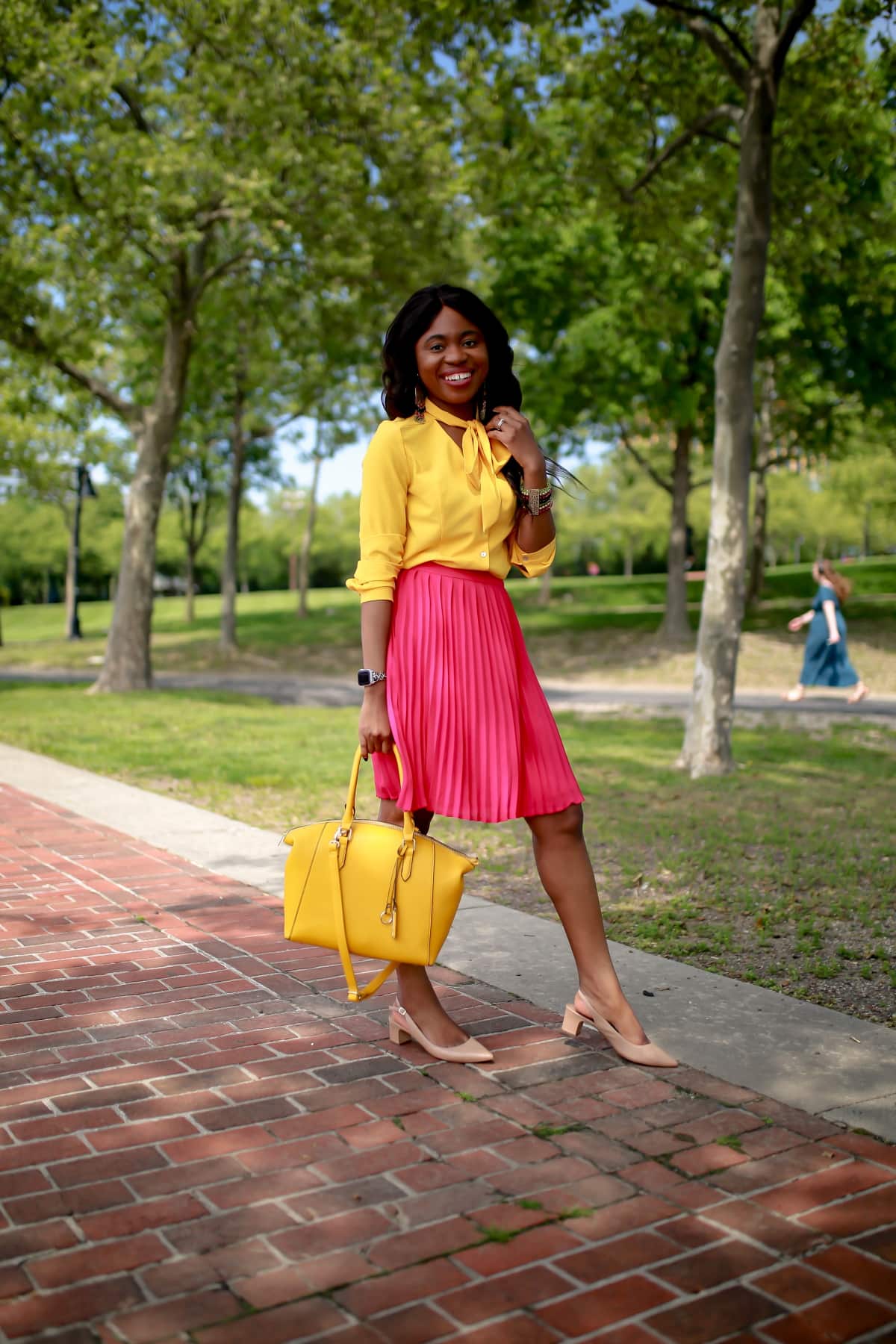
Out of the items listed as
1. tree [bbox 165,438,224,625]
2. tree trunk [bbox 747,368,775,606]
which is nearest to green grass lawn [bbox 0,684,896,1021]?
tree trunk [bbox 747,368,775,606]

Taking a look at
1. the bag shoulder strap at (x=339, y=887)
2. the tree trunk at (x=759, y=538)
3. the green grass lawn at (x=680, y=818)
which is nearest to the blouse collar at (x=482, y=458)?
the bag shoulder strap at (x=339, y=887)

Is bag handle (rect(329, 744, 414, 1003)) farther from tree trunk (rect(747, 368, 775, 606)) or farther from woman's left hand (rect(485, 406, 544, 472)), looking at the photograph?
tree trunk (rect(747, 368, 775, 606))

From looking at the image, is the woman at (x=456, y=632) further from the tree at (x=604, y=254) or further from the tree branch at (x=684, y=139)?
the tree at (x=604, y=254)

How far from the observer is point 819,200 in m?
11.3

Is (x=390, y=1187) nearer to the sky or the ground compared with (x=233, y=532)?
nearer to the ground

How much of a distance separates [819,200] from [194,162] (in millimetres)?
7072

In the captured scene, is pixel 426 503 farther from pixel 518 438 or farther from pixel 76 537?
pixel 76 537

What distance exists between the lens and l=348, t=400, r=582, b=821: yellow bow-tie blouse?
333cm

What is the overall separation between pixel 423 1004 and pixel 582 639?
73.1 feet

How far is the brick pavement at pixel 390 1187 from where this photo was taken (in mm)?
2176

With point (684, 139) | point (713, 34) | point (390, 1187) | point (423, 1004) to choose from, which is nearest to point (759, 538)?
point (684, 139)

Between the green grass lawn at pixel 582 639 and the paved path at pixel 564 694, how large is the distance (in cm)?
145

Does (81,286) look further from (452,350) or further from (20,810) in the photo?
(452,350)

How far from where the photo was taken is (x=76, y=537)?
101 feet
